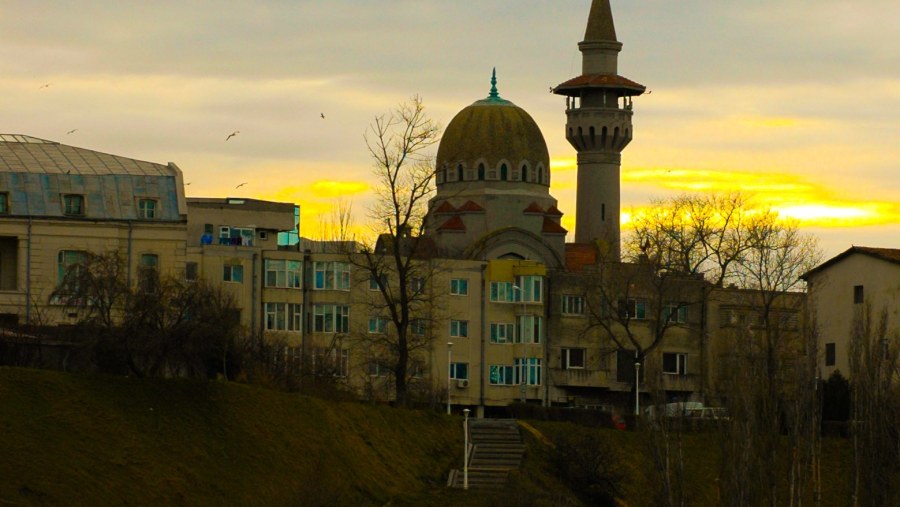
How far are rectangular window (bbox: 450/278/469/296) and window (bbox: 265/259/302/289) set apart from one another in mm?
7653

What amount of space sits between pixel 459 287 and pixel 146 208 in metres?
18.8

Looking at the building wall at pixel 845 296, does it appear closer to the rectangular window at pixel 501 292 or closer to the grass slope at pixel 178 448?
the rectangular window at pixel 501 292

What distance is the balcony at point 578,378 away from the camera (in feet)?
309

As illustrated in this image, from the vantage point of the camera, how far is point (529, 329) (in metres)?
94.3

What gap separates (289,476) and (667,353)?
45.6 meters

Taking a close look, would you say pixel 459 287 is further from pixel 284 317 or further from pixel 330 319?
pixel 284 317

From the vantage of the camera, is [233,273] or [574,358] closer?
[233,273]

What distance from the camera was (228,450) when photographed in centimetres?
5150

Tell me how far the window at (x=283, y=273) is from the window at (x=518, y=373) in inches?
399

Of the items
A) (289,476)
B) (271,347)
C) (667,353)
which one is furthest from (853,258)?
(289,476)

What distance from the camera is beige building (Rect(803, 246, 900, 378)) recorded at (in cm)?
8162

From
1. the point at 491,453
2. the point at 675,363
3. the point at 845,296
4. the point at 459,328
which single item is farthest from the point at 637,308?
the point at 491,453

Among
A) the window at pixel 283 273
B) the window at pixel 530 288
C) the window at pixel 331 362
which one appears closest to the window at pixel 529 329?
the window at pixel 530 288

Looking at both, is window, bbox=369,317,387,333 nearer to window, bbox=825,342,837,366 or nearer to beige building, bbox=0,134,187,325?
beige building, bbox=0,134,187,325
